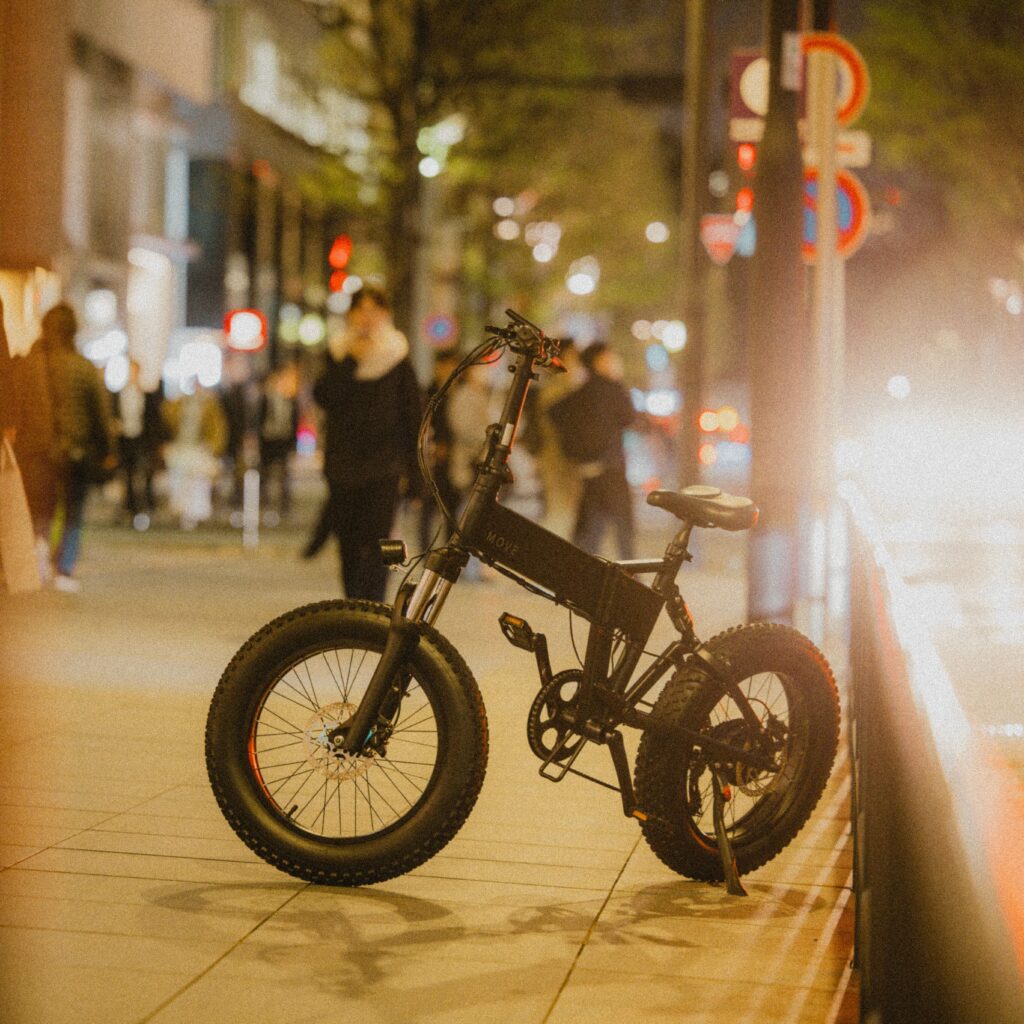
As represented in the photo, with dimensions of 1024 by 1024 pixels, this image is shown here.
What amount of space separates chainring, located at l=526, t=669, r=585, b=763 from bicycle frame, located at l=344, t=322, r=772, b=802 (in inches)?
1.1

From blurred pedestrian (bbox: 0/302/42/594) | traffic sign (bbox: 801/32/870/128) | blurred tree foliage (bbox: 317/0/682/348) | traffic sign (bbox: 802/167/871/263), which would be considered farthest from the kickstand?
blurred tree foliage (bbox: 317/0/682/348)

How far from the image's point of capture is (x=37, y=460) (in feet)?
41.9

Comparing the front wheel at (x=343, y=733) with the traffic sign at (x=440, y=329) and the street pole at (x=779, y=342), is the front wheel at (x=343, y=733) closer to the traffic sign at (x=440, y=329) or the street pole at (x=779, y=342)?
the street pole at (x=779, y=342)

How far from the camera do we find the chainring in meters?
5.53

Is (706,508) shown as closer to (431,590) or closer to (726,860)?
(431,590)

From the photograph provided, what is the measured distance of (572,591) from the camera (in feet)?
18.4

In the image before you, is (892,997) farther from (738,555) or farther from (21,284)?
(738,555)

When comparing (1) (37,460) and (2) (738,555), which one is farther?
(2) (738,555)

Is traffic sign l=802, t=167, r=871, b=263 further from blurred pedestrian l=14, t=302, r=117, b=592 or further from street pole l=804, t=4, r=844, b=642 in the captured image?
blurred pedestrian l=14, t=302, r=117, b=592

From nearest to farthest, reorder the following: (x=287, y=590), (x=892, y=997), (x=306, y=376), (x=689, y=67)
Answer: (x=892, y=997)
(x=287, y=590)
(x=689, y=67)
(x=306, y=376)

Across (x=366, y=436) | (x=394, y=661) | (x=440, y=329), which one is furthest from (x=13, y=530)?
(x=440, y=329)

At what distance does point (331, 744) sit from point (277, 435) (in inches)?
812

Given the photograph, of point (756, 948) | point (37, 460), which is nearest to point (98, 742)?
point (756, 948)

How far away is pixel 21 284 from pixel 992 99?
154 ft
